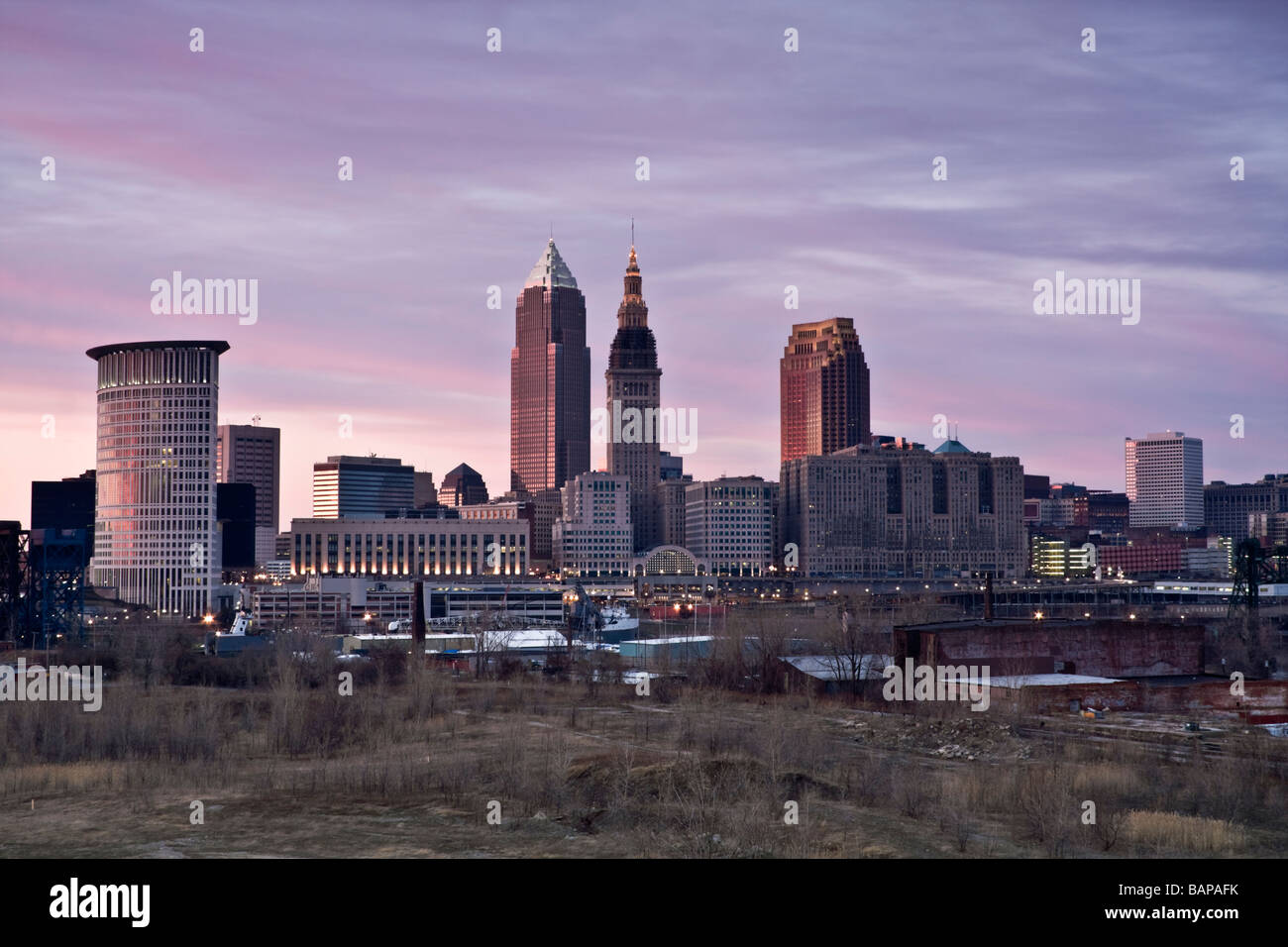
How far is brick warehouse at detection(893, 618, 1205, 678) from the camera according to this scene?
66.5 meters

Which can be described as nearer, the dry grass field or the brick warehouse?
the dry grass field

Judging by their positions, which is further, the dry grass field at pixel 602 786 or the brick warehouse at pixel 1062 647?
the brick warehouse at pixel 1062 647

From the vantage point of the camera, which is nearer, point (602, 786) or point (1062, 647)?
point (602, 786)

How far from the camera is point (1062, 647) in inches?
2741

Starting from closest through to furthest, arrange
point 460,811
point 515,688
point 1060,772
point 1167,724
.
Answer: point 460,811
point 1060,772
point 1167,724
point 515,688

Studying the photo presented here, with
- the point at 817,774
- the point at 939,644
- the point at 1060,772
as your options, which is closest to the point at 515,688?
the point at 939,644

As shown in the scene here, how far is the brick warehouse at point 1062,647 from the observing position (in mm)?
66500

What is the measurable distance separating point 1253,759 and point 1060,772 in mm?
7175

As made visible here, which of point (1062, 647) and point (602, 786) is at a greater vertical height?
point (602, 786)
